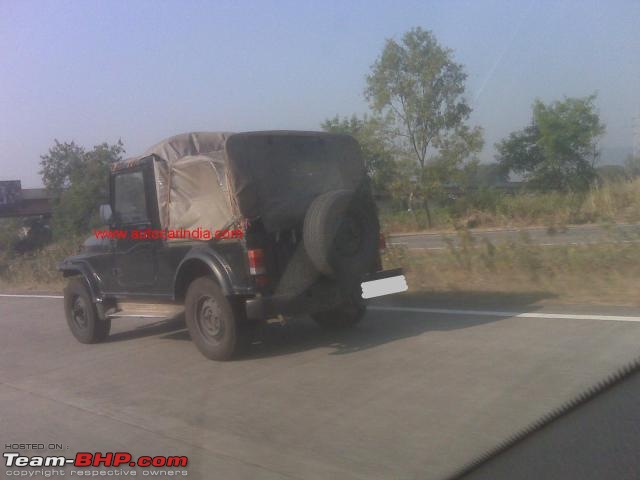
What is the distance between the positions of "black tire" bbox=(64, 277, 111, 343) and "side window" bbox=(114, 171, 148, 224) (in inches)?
53.8

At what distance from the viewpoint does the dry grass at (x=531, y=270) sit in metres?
9.14

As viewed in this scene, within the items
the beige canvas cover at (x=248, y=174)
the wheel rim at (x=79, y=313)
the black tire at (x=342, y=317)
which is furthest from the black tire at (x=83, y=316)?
the black tire at (x=342, y=317)

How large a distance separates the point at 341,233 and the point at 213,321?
5.55 feet

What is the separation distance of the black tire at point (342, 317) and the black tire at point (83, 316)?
295 cm

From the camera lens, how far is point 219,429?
16.7 feet

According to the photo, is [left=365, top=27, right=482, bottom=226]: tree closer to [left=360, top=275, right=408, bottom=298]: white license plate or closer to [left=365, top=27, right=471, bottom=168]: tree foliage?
[left=365, top=27, right=471, bottom=168]: tree foliage

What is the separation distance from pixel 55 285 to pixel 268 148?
12.1m

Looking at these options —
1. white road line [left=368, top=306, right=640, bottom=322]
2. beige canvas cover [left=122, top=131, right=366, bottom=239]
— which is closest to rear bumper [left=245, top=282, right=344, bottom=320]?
beige canvas cover [left=122, top=131, right=366, bottom=239]

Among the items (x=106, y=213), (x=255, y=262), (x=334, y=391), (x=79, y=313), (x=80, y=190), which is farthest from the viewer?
(x=80, y=190)

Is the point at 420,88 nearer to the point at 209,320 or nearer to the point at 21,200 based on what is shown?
the point at 209,320

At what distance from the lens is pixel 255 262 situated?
658 cm

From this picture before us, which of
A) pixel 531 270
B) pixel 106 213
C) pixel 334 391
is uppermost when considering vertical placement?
pixel 106 213

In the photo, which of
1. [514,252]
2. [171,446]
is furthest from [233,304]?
[514,252]

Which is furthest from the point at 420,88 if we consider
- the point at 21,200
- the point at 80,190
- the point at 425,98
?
the point at 21,200
